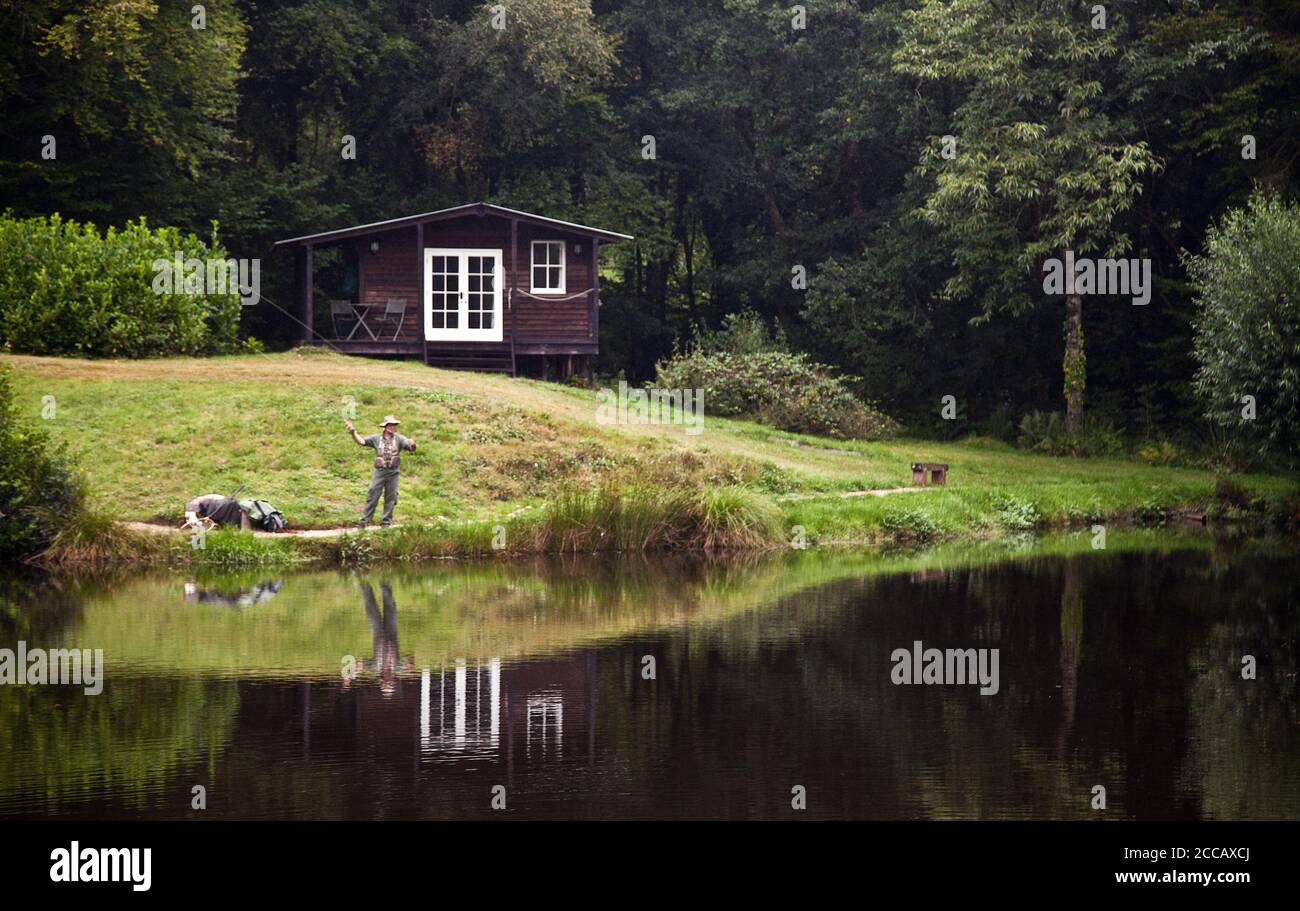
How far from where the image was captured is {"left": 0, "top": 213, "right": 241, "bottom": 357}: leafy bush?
1211 inches

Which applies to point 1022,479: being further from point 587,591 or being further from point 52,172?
point 52,172

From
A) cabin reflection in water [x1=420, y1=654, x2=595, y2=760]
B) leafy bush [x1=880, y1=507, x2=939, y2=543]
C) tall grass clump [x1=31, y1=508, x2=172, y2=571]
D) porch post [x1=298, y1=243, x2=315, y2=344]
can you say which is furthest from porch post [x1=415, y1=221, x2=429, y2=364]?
cabin reflection in water [x1=420, y1=654, x2=595, y2=760]

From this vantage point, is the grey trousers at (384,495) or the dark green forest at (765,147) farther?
the dark green forest at (765,147)

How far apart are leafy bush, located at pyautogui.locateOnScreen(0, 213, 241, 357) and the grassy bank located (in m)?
1.15

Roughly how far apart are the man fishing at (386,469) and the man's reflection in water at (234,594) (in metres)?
3.14

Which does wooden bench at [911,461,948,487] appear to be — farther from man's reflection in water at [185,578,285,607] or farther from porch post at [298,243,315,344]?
porch post at [298,243,315,344]

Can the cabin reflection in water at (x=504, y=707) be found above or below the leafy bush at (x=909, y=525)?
below

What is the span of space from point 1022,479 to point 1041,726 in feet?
61.6

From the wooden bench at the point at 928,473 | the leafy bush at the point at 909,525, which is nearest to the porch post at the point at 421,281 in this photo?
the wooden bench at the point at 928,473

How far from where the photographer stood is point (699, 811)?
9961mm

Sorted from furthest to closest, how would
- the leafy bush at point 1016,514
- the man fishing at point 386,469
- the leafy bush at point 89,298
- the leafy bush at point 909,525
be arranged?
1. the leafy bush at point 89,298
2. the leafy bush at point 1016,514
3. the leafy bush at point 909,525
4. the man fishing at point 386,469

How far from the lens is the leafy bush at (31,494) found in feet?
68.5

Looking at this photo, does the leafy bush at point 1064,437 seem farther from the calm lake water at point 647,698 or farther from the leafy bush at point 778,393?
the calm lake water at point 647,698

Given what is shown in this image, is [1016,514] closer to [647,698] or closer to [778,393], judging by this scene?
[778,393]
